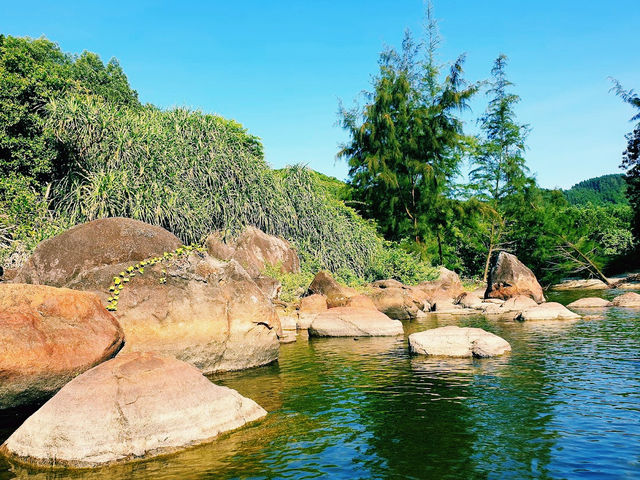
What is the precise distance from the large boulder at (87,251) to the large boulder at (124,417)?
14.3 feet

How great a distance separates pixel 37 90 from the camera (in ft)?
65.4

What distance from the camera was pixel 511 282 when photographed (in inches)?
1073

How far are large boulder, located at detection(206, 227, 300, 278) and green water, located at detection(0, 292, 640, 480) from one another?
9968 mm

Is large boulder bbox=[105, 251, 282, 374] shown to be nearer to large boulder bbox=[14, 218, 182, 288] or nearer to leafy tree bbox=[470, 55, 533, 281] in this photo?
large boulder bbox=[14, 218, 182, 288]

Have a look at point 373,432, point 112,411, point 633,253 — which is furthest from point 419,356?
point 633,253

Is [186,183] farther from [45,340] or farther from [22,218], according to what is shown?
[45,340]

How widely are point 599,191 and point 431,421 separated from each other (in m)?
110

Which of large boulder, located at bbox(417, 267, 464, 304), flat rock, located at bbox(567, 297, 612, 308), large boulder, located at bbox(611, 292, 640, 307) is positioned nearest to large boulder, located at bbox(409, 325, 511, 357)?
flat rock, located at bbox(567, 297, 612, 308)

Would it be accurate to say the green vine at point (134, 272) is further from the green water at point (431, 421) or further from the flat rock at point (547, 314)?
the flat rock at point (547, 314)

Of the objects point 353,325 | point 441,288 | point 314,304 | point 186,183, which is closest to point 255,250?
point 186,183

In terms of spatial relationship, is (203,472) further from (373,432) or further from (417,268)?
(417,268)

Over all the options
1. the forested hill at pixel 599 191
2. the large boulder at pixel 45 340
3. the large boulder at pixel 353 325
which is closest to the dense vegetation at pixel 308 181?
the large boulder at pixel 353 325

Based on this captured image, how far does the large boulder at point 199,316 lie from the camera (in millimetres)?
10438

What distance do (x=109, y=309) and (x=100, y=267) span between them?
1.34m
